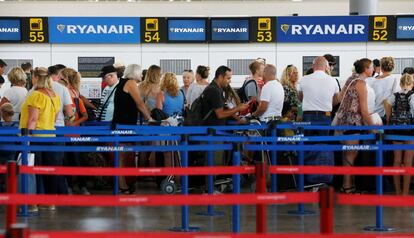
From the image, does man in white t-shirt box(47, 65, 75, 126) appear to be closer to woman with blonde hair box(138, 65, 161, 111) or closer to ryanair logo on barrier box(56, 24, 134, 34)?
woman with blonde hair box(138, 65, 161, 111)

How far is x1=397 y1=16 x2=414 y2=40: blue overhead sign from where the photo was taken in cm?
1742

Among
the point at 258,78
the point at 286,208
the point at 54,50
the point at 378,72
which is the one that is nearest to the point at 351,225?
the point at 286,208

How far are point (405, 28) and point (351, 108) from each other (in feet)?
19.2

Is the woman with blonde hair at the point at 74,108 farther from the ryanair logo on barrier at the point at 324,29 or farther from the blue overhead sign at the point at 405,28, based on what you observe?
the blue overhead sign at the point at 405,28

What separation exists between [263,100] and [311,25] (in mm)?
5176

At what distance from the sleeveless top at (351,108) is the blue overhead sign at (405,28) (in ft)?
17.8

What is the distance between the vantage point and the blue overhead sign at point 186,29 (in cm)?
1745

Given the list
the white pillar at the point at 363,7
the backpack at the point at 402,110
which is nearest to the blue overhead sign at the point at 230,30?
the white pillar at the point at 363,7

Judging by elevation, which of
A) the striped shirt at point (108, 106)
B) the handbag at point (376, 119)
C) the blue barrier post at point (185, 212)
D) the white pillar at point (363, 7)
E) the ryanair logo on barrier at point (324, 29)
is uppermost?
the white pillar at point (363, 7)

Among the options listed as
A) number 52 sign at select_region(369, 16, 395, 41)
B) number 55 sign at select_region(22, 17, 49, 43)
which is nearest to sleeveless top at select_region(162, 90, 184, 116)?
number 55 sign at select_region(22, 17, 49, 43)

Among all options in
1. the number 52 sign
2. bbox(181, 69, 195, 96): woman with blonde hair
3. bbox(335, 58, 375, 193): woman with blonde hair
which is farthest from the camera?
the number 52 sign

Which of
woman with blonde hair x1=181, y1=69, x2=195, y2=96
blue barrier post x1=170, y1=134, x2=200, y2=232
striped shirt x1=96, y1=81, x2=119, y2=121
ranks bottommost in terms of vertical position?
blue barrier post x1=170, y1=134, x2=200, y2=232

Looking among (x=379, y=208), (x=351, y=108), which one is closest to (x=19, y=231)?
(x=379, y=208)

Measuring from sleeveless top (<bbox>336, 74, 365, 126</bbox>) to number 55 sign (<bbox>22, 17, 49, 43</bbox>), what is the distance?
7.02 m
